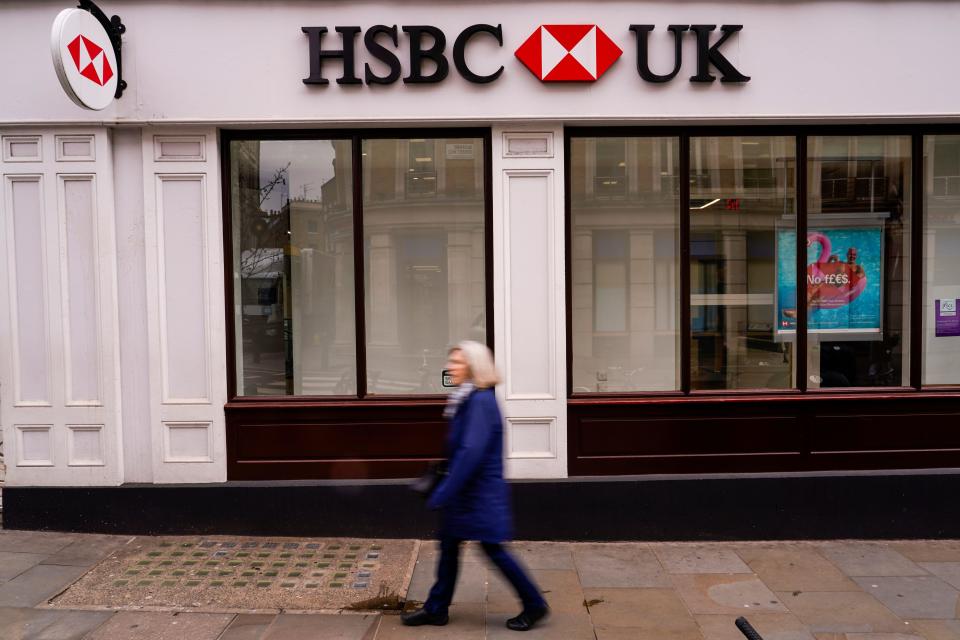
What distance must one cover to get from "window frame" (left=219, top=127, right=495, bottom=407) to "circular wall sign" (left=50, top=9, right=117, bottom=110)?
1.02 m

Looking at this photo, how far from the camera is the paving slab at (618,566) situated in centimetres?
559

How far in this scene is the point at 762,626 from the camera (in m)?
4.82

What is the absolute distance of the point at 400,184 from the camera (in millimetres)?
6906

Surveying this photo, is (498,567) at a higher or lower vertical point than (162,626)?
higher

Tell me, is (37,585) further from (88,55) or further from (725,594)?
(725,594)

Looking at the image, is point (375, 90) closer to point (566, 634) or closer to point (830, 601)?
point (566, 634)

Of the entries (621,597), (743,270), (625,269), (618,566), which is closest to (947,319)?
(743,270)

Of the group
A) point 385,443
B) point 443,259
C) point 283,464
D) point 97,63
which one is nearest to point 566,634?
point 385,443

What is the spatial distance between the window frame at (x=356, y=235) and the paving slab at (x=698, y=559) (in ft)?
8.09

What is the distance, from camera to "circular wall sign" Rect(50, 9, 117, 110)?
5336mm

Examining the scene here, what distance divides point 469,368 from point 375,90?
324 cm

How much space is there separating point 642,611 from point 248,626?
280cm

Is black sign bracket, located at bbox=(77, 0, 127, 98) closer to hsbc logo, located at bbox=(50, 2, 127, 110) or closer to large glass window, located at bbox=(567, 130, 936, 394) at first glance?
hsbc logo, located at bbox=(50, 2, 127, 110)

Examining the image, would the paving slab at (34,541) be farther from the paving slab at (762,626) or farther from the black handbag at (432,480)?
the paving slab at (762,626)
